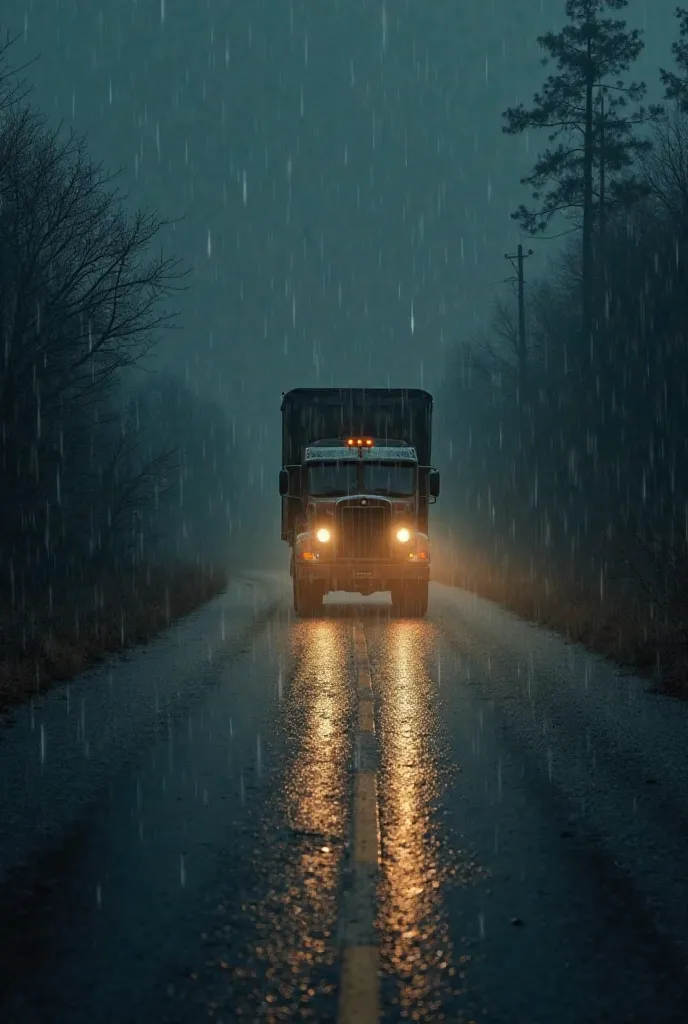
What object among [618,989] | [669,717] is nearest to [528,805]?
[618,989]

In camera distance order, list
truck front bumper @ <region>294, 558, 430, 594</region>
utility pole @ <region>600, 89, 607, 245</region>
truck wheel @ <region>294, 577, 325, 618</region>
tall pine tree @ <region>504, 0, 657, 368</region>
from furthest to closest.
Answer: utility pole @ <region>600, 89, 607, 245</region> → tall pine tree @ <region>504, 0, 657, 368</region> → truck wheel @ <region>294, 577, 325, 618</region> → truck front bumper @ <region>294, 558, 430, 594</region>

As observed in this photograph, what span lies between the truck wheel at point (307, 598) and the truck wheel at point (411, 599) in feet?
4.99

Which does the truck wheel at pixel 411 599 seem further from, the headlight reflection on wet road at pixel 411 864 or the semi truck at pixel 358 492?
the headlight reflection on wet road at pixel 411 864

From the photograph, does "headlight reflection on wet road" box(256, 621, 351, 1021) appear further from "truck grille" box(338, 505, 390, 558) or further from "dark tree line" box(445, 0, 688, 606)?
"dark tree line" box(445, 0, 688, 606)

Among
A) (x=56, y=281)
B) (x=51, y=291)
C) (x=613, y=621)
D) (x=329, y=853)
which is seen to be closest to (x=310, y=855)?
(x=329, y=853)

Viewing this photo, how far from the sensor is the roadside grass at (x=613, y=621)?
1214 cm

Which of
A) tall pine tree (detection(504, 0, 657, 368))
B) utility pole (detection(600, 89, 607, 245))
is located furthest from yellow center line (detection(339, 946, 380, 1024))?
→ utility pole (detection(600, 89, 607, 245))

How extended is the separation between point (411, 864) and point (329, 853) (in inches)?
17.6

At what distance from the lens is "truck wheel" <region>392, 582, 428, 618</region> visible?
1994cm

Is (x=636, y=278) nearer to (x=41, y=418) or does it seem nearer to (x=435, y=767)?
(x=41, y=418)

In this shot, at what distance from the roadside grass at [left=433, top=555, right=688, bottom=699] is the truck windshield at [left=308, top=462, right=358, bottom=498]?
429cm

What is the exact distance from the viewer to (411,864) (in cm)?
506

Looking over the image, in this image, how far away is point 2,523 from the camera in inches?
904

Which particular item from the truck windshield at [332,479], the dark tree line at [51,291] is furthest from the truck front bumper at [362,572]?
the dark tree line at [51,291]
